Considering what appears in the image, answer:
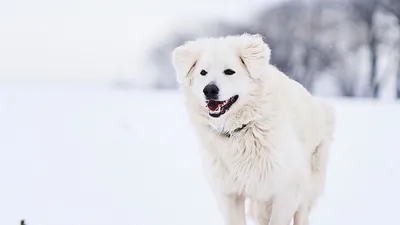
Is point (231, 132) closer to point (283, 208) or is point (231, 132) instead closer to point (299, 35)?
point (283, 208)

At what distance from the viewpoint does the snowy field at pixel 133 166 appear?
21.6ft

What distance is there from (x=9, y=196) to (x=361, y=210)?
3.78m

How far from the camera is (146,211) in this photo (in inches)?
263

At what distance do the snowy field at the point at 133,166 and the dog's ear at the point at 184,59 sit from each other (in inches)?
52.8

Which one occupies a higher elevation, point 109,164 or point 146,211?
point 109,164

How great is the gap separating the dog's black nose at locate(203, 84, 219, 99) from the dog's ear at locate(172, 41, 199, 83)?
0.34 metres

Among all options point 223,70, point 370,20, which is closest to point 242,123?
point 223,70

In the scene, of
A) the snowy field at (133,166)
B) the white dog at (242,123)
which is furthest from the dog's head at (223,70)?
the snowy field at (133,166)

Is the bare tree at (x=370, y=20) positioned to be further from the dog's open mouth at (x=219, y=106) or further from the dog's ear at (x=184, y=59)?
the dog's open mouth at (x=219, y=106)

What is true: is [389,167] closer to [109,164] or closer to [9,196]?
[109,164]

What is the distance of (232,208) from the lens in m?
4.77

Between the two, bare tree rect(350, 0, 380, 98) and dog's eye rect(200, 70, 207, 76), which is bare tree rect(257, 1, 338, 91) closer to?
bare tree rect(350, 0, 380, 98)

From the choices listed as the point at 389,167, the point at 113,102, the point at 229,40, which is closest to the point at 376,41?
the point at 113,102

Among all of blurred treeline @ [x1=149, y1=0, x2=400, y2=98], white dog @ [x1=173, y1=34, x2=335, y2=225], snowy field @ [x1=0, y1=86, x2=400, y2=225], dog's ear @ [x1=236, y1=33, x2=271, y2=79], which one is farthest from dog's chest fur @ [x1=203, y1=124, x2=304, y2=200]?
blurred treeline @ [x1=149, y1=0, x2=400, y2=98]
